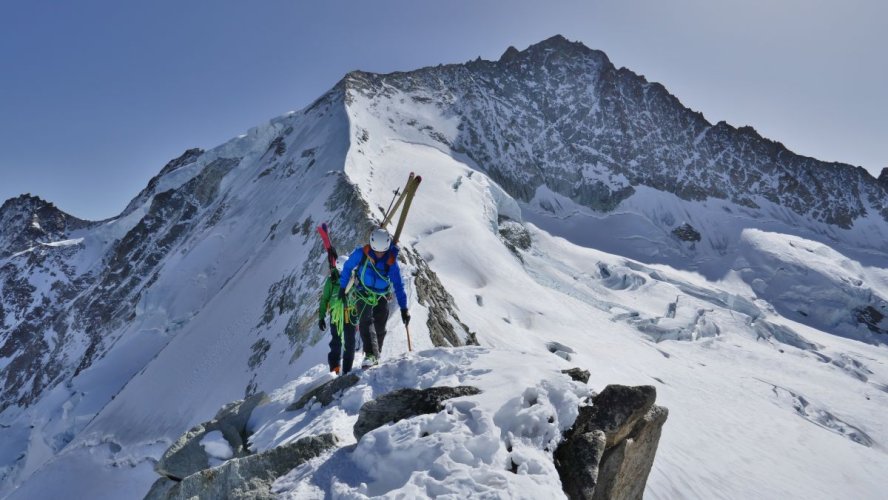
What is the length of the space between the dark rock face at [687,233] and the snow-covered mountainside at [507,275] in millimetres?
583

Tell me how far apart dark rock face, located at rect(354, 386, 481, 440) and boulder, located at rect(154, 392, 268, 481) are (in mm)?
2391

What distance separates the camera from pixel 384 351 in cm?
1194

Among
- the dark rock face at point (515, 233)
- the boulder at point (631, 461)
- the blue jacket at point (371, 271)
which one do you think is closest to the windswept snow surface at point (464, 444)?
the boulder at point (631, 461)

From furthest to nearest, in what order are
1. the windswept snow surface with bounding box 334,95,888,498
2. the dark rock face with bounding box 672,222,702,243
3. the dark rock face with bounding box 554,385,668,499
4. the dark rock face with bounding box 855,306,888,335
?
the dark rock face with bounding box 672,222,702,243
the dark rock face with bounding box 855,306,888,335
the windswept snow surface with bounding box 334,95,888,498
the dark rock face with bounding box 554,385,668,499

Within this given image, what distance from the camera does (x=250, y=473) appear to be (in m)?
5.02

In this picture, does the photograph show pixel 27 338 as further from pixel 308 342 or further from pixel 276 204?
pixel 308 342

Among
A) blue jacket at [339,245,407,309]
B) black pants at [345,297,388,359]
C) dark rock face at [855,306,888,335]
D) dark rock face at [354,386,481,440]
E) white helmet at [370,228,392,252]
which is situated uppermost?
white helmet at [370,228,392,252]

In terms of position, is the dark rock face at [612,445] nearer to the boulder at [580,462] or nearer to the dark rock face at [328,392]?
the boulder at [580,462]

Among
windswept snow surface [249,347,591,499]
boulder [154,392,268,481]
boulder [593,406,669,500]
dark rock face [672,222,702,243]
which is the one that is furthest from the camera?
dark rock face [672,222,702,243]

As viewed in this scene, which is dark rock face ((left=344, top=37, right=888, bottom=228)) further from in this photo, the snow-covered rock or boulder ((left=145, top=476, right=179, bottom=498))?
boulder ((left=145, top=476, right=179, bottom=498))

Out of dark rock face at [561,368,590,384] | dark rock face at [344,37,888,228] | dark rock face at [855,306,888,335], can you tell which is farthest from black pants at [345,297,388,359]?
dark rock face at [855,306,888,335]

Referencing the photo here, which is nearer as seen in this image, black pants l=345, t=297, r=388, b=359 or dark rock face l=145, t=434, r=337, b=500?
dark rock face l=145, t=434, r=337, b=500

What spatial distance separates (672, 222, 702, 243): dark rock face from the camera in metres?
92.8

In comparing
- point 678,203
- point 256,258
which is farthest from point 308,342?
point 678,203
